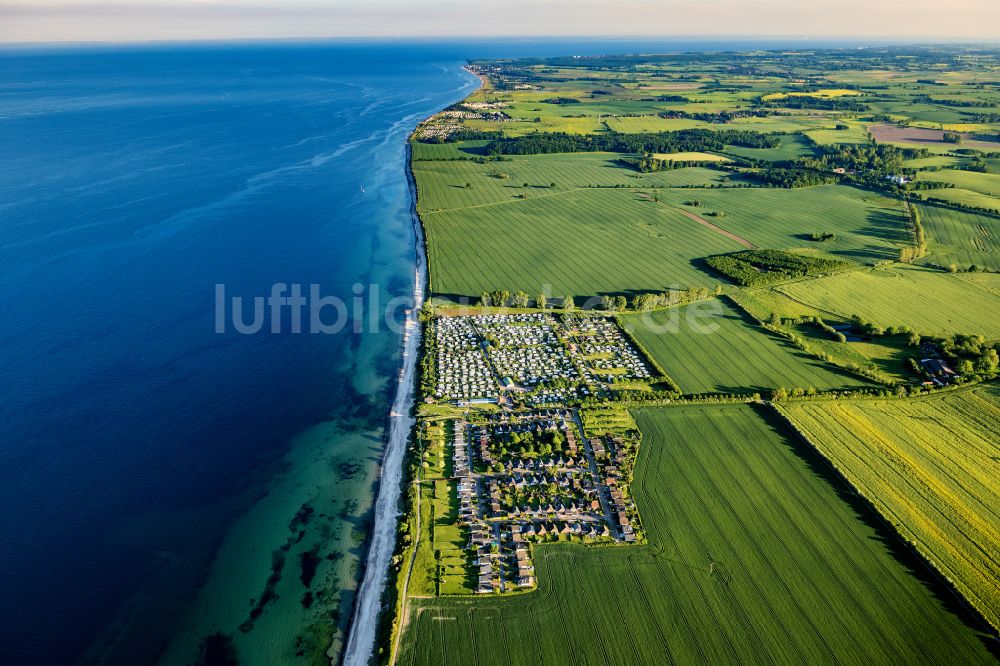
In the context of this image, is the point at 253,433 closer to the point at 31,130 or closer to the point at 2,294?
the point at 2,294

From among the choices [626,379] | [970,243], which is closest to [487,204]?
[626,379]

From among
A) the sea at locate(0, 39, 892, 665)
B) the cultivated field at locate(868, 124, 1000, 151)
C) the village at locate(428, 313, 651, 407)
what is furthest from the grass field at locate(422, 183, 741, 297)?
the cultivated field at locate(868, 124, 1000, 151)

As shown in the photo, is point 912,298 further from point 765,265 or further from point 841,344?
point 841,344

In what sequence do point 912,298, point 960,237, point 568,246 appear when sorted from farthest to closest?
point 960,237 < point 568,246 < point 912,298

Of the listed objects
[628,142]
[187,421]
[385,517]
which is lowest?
[385,517]

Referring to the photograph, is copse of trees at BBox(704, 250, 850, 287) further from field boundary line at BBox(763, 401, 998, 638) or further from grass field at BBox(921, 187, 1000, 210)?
grass field at BBox(921, 187, 1000, 210)

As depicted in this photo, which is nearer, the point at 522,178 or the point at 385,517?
the point at 385,517

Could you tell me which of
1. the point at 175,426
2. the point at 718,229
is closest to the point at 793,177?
the point at 718,229
